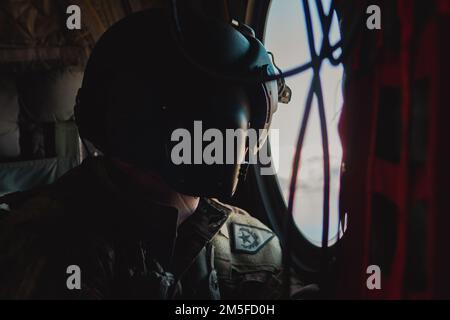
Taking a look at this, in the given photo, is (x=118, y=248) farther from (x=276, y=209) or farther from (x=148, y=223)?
(x=276, y=209)

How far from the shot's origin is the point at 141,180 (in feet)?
3.62

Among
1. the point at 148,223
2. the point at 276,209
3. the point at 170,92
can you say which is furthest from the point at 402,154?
the point at 276,209

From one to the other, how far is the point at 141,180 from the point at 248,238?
12.9 inches

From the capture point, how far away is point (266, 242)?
1280mm

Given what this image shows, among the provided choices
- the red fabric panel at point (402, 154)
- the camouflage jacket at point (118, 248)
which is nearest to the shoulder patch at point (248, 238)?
the camouflage jacket at point (118, 248)

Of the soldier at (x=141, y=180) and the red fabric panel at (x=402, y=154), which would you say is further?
the soldier at (x=141, y=180)

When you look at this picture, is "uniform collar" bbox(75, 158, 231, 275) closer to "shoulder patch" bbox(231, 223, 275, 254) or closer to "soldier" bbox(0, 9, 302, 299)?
"soldier" bbox(0, 9, 302, 299)

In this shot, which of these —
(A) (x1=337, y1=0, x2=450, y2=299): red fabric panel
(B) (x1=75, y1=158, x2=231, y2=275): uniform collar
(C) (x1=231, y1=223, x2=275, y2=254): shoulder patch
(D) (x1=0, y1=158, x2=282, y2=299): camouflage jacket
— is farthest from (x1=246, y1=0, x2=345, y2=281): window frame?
(A) (x1=337, y1=0, x2=450, y2=299): red fabric panel

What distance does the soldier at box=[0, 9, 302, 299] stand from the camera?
95 cm

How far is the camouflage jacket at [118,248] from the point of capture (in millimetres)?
967

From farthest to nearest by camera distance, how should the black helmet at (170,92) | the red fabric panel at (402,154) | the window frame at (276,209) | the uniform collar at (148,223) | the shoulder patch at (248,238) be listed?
1. the window frame at (276,209)
2. the shoulder patch at (248,238)
3. the uniform collar at (148,223)
4. the black helmet at (170,92)
5. the red fabric panel at (402,154)

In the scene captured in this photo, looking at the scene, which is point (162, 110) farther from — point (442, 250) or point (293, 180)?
point (442, 250)

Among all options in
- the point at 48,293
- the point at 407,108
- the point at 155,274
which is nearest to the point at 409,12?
the point at 407,108

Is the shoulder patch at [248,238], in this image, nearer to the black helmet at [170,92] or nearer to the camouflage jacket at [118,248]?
the camouflage jacket at [118,248]
